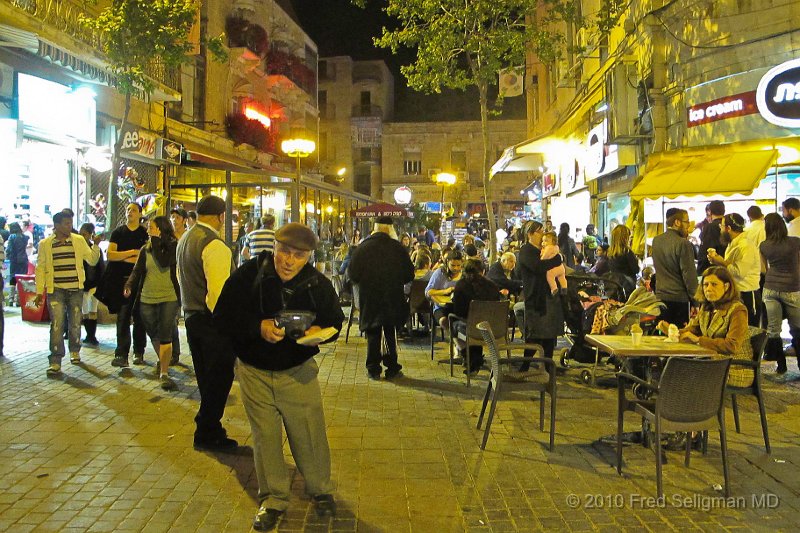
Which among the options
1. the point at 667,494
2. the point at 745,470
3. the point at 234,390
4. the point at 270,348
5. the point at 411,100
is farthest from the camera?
the point at 411,100

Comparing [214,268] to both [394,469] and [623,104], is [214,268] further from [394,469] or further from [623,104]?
[623,104]

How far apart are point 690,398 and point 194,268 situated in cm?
391

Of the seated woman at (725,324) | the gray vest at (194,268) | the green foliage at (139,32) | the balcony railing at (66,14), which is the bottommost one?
the seated woman at (725,324)

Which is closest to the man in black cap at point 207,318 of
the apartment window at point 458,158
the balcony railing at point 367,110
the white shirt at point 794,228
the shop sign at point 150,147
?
the white shirt at point 794,228

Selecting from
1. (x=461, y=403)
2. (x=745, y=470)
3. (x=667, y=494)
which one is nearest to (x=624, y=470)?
(x=667, y=494)

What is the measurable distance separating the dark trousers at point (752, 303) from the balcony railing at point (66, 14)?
11.7m

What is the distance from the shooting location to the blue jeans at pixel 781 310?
334 inches

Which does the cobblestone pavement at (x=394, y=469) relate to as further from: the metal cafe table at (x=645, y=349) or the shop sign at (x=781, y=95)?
the shop sign at (x=781, y=95)

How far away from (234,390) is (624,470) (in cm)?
426

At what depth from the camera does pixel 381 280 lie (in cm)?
850

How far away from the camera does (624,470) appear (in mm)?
5297

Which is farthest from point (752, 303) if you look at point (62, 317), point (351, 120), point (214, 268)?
point (351, 120)

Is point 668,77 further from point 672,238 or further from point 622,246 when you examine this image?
point 672,238

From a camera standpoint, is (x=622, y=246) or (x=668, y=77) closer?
(x=622, y=246)
